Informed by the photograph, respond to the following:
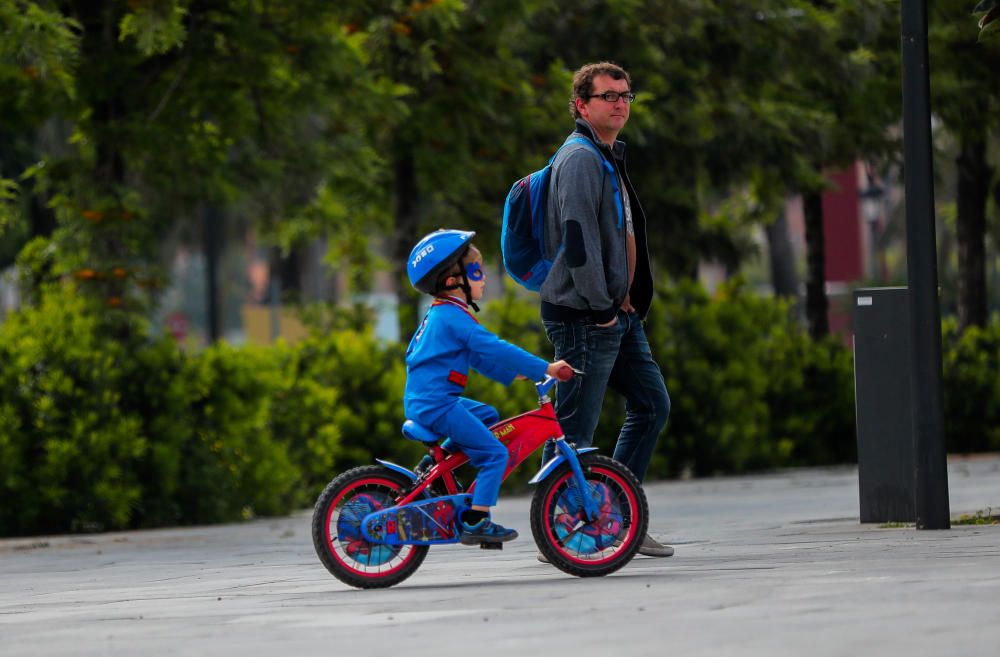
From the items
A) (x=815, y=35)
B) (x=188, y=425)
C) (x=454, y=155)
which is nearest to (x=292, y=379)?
(x=188, y=425)

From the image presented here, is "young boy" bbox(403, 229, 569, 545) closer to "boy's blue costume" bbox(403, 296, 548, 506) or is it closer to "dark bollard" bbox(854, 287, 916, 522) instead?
"boy's blue costume" bbox(403, 296, 548, 506)

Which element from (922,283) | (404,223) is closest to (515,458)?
(922,283)

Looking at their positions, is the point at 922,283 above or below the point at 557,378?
above

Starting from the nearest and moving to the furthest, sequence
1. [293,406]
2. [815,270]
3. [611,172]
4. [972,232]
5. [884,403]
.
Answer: [611,172] < [884,403] < [293,406] < [815,270] < [972,232]

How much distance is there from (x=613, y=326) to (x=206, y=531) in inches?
209

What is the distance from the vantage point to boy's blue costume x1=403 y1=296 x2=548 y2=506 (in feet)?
26.1

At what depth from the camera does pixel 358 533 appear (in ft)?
26.1

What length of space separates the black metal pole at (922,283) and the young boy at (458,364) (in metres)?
2.35

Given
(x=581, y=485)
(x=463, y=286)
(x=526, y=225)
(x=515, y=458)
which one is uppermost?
(x=526, y=225)

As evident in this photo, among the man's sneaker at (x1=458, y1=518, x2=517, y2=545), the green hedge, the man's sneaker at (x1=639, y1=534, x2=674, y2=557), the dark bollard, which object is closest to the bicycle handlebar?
the man's sneaker at (x1=458, y1=518, x2=517, y2=545)

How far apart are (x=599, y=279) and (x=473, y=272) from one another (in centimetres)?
59

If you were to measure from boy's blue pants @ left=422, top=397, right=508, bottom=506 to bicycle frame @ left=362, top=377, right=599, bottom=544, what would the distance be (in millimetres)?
60

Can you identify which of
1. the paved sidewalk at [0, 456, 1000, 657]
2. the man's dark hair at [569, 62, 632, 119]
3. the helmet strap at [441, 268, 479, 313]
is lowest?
the paved sidewalk at [0, 456, 1000, 657]

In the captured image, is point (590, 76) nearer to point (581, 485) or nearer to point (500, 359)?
point (500, 359)
